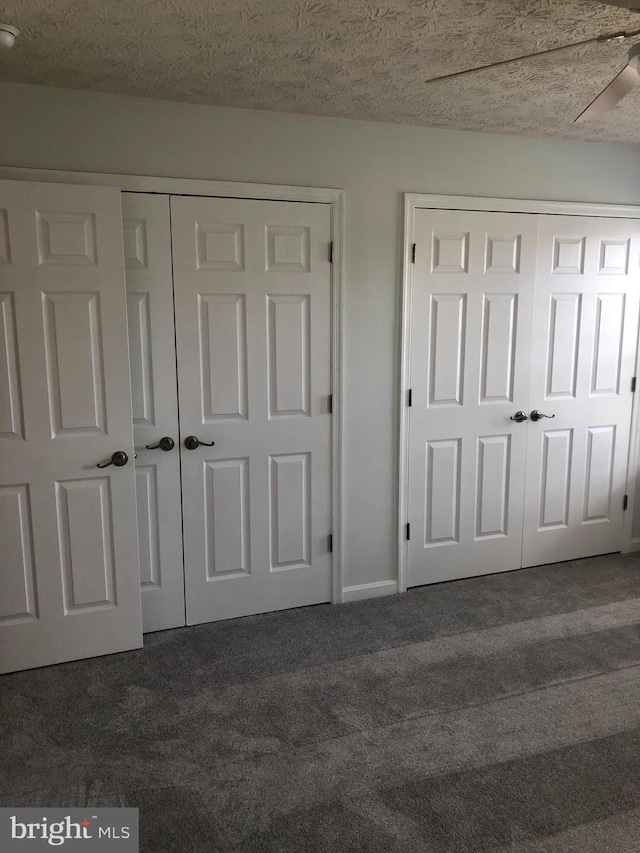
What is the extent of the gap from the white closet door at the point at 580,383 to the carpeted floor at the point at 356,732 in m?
0.72

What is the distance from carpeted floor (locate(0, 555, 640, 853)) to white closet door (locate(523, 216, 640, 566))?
0.72 m

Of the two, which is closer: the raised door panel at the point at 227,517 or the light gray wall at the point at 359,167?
the light gray wall at the point at 359,167

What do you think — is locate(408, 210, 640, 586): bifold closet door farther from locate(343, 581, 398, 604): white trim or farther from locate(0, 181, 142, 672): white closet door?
locate(0, 181, 142, 672): white closet door

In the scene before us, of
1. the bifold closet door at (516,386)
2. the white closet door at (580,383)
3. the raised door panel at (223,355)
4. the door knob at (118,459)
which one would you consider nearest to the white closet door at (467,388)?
the bifold closet door at (516,386)

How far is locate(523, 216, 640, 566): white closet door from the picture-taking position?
3715 mm

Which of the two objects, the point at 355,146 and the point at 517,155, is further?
the point at 517,155

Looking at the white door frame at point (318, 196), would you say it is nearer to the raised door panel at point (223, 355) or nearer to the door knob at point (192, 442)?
the raised door panel at point (223, 355)

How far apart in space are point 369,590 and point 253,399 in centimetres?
123

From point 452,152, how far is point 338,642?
8.25 feet

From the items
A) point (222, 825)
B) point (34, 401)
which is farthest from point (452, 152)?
point (222, 825)

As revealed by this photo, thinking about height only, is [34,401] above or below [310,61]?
below

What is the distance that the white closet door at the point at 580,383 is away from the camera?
3715 millimetres

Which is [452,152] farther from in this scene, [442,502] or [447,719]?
[447,719]

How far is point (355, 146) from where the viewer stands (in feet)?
10.5
